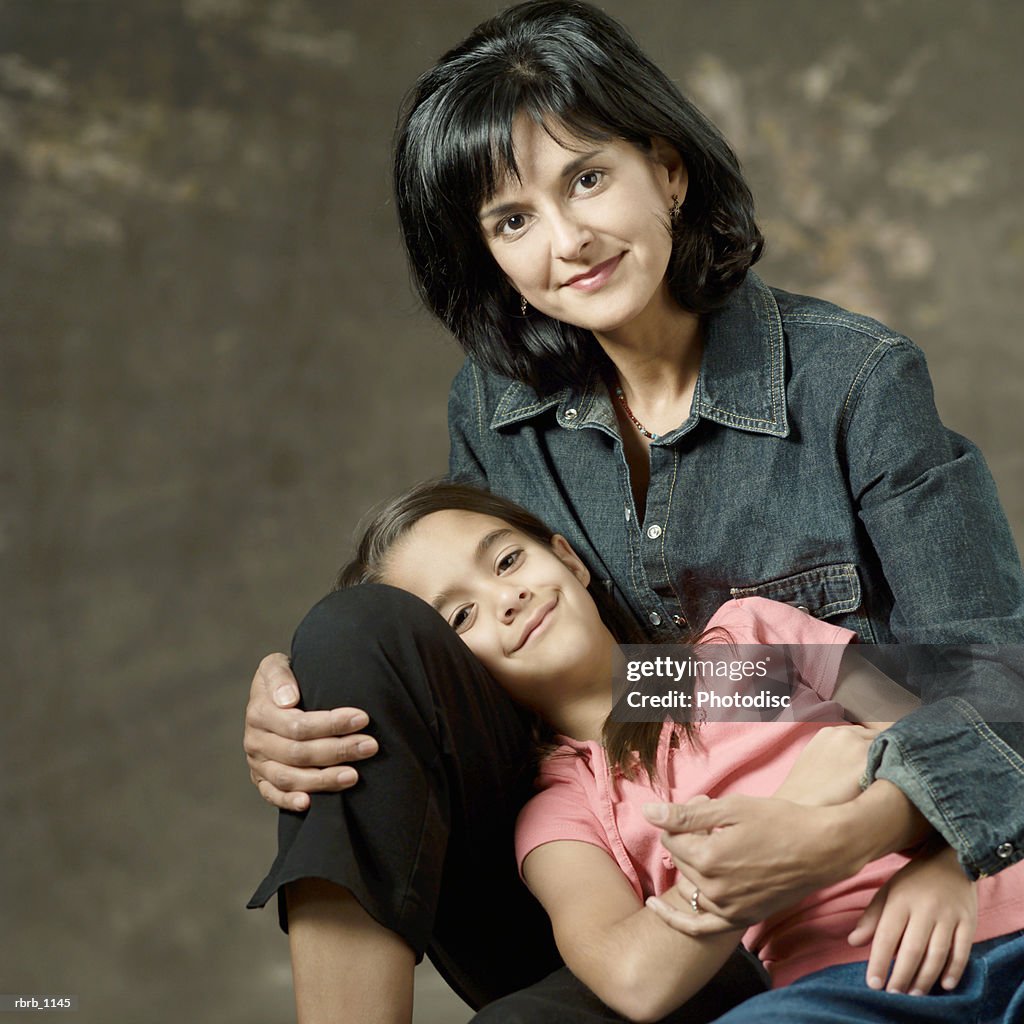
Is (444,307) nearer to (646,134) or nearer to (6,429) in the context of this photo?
(646,134)

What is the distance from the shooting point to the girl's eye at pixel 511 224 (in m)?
1.51

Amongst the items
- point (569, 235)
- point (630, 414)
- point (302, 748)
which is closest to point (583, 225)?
point (569, 235)

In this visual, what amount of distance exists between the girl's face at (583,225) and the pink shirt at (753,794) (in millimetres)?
370

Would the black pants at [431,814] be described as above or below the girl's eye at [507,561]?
below

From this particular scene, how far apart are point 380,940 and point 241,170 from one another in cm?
184

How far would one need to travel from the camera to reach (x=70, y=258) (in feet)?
8.64

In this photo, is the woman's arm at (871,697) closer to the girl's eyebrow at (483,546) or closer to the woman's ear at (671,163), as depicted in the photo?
the girl's eyebrow at (483,546)

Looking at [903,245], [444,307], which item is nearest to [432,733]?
[444,307]

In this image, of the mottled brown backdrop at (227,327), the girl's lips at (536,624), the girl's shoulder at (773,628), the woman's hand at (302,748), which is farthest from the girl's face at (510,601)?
the mottled brown backdrop at (227,327)

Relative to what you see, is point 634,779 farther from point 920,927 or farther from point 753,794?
point 920,927

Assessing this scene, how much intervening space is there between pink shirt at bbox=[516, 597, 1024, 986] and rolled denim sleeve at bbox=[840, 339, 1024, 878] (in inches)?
3.2

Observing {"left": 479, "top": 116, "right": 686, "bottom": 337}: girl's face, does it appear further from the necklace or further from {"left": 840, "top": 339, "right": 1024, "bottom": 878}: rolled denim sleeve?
{"left": 840, "top": 339, "right": 1024, "bottom": 878}: rolled denim sleeve

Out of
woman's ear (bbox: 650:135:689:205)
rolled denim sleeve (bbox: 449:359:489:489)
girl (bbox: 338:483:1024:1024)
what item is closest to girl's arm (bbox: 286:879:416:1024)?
girl (bbox: 338:483:1024:1024)

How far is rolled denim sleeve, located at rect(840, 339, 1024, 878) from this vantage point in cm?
113
